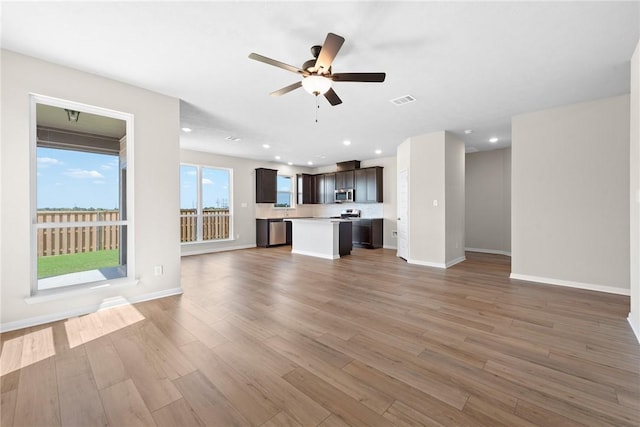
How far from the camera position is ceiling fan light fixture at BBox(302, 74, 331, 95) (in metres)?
2.38

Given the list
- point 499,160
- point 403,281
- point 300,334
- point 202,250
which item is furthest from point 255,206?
point 499,160

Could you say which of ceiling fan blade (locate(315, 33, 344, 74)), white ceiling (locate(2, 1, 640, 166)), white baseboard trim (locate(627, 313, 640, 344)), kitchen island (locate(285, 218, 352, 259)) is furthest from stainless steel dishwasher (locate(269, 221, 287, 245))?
white baseboard trim (locate(627, 313, 640, 344))

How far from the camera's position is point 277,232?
8.15m

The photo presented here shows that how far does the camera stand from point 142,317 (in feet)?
9.20

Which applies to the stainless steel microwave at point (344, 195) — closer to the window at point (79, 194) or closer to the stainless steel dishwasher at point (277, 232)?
the stainless steel dishwasher at point (277, 232)

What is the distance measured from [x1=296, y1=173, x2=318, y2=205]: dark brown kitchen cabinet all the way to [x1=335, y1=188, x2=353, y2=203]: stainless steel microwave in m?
1.02

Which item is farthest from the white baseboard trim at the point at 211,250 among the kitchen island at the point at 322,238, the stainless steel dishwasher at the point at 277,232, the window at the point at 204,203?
the kitchen island at the point at 322,238

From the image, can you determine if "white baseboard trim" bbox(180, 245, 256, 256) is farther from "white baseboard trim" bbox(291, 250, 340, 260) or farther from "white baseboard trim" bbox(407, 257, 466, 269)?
"white baseboard trim" bbox(407, 257, 466, 269)

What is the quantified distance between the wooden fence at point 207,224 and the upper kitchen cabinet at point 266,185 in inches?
44.6

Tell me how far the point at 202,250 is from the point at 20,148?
187 inches

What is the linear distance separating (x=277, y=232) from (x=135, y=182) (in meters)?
5.11

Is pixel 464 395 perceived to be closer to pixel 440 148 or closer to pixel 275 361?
pixel 275 361

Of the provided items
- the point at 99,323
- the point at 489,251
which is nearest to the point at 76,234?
the point at 99,323

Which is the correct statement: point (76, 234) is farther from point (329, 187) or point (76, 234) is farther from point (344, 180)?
point (329, 187)
